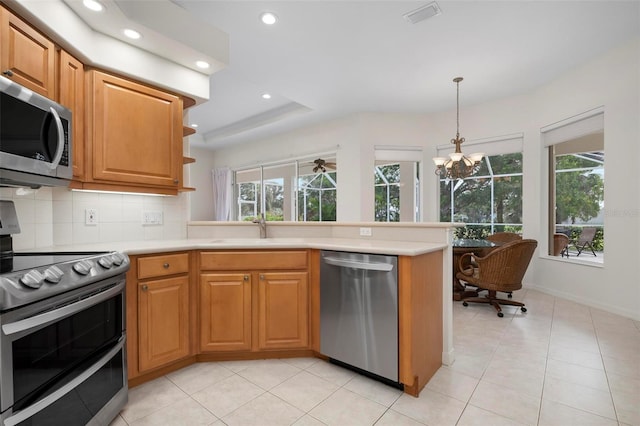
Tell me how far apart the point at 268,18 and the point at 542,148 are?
3996mm

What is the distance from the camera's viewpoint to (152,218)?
257 cm

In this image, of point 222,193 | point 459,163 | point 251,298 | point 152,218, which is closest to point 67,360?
point 251,298

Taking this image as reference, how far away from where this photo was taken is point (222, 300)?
2.20m

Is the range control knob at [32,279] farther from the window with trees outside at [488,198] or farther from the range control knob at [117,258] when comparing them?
the window with trees outside at [488,198]

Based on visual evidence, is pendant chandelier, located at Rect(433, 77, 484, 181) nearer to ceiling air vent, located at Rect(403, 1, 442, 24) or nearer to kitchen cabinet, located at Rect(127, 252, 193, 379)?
ceiling air vent, located at Rect(403, 1, 442, 24)

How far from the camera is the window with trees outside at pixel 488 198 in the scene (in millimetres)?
4891

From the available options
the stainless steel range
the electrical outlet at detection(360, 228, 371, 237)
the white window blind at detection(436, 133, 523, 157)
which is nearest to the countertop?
the stainless steel range

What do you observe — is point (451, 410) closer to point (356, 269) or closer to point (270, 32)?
point (356, 269)

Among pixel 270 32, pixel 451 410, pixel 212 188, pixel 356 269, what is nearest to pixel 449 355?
pixel 451 410

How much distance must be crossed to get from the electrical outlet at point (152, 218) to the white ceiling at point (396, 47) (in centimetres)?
125

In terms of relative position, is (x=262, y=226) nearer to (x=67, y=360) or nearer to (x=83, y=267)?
(x=83, y=267)

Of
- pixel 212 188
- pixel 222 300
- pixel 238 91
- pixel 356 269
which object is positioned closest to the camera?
pixel 356 269

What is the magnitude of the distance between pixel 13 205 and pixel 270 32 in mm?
2441

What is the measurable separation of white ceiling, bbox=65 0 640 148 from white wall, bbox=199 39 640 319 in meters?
0.23
